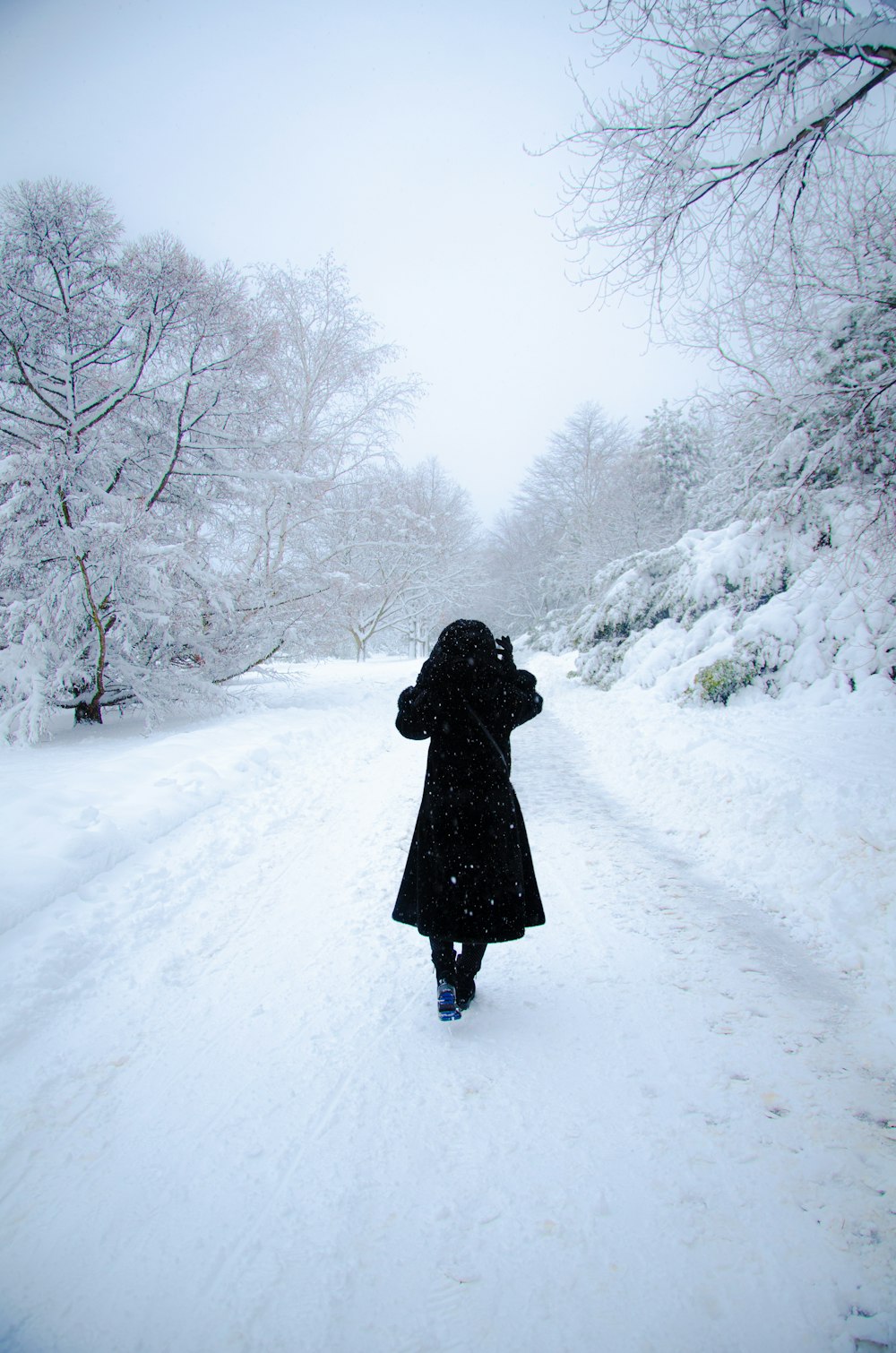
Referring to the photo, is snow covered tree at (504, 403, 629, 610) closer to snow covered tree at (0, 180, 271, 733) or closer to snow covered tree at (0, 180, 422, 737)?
snow covered tree at (0, 180, 422, 737)

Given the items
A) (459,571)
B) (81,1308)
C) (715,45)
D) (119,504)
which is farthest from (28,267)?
(459,571)

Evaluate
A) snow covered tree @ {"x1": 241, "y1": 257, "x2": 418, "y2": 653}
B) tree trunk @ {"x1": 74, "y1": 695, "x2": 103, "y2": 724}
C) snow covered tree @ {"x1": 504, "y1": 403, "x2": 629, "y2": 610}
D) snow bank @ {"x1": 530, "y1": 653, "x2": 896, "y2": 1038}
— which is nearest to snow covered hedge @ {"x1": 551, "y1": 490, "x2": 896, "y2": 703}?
snow bank @ {"x1": 530, "y1": 653, "x2": 896, "y2": 1038}

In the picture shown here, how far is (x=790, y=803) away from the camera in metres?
4.52

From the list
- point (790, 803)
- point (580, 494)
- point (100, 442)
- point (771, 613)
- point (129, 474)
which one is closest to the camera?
point (790, 803)

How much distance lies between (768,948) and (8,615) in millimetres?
8775

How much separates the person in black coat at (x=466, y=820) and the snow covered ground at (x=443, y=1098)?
1.58ft

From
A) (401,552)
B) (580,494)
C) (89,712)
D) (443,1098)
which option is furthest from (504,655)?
(580,494)

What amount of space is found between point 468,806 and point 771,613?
7913 millimetres

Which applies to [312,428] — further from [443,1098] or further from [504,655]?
[443,1098]

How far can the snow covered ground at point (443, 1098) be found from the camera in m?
1.57

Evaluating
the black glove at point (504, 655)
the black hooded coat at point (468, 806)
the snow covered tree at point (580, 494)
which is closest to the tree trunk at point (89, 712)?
the black hooded coat at point (468, 806)

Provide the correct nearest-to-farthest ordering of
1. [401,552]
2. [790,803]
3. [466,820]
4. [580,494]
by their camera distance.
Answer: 1. [466,820]
2. [790,803]
3. [401,552]
4. [580,494]

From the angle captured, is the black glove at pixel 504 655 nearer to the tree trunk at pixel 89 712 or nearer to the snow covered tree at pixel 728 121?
the snow covered tree at pixel 728 121

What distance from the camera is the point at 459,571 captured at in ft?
97.1
